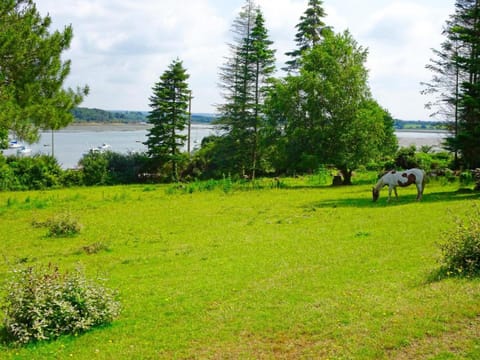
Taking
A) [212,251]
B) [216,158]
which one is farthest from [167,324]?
[216,158]

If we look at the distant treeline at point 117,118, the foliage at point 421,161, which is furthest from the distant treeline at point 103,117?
the foliage at point 421,161

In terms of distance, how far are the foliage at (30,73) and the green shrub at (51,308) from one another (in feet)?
39.7

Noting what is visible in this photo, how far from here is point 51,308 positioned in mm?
7156

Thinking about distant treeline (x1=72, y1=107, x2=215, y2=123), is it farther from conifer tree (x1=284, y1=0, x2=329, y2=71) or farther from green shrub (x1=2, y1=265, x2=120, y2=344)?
green shrub (x1=2, y1=265, x2=120, y2=344)

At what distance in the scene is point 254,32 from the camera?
3962 centimetres

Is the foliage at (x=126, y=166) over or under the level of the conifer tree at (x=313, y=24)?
under

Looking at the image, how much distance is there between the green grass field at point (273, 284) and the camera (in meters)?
6.27

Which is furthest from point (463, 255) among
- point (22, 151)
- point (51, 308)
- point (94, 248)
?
point (22, 151)

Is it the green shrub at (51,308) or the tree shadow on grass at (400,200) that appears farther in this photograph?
the tree shadow on grass at (400,200)

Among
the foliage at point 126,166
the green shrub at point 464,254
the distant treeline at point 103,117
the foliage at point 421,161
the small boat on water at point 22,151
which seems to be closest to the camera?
the green shrub at point 464,254

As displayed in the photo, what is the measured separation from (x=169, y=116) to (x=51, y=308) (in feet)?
117

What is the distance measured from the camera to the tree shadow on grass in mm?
19806

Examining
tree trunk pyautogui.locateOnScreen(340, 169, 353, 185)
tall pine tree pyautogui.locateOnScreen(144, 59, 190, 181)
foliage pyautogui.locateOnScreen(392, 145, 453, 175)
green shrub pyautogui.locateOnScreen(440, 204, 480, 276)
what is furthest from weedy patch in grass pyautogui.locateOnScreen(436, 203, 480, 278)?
tall pine tree pyautogui.locateOnScreen(144, 59, 190, 181)

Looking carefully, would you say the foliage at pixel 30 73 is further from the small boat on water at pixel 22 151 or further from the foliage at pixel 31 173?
the small boat on water at pixel 22 151
